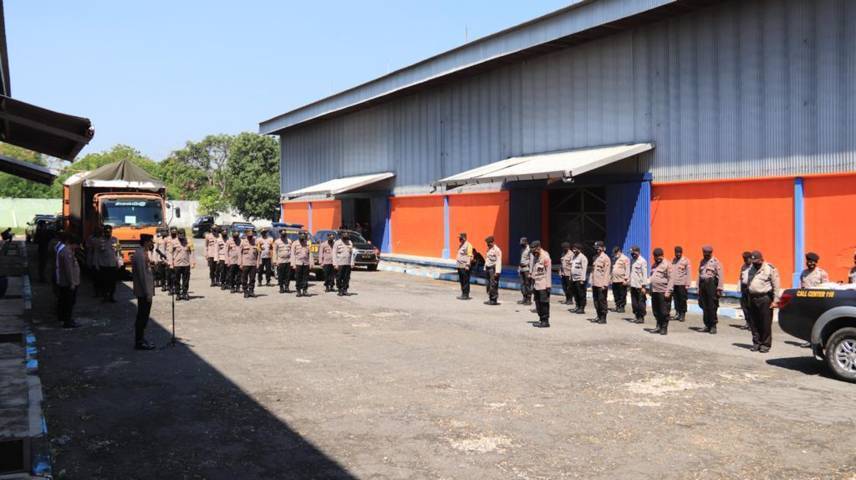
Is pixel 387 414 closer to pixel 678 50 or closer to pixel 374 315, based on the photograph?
pixel 374 315

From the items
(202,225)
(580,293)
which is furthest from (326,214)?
(580,293)

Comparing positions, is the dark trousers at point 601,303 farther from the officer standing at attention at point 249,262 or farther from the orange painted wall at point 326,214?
the orange painted wall at point 326,214

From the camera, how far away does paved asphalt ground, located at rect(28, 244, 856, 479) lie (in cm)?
652

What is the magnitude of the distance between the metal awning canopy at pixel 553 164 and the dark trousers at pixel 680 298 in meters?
5.03

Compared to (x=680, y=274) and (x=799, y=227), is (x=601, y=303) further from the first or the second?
(x=799, y=227)

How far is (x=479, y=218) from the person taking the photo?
2914 centimetres

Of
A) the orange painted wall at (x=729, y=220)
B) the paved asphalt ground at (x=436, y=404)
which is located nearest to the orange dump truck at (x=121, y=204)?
the paved asphalt ground at (x=436, y=404)

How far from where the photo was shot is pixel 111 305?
59.1 feet

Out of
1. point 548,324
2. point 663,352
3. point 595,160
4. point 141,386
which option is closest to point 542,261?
point 548,324

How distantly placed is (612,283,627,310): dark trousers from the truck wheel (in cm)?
695

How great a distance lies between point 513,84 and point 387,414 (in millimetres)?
20551

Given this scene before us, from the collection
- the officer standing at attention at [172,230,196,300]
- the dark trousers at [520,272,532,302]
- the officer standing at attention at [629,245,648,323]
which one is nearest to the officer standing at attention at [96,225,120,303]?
the officer standing at attention at [172,230,196,300]

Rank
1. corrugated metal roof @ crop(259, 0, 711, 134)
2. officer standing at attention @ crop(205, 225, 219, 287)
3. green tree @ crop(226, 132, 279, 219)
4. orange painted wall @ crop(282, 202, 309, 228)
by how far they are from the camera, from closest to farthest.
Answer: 1. corrugated metal roof @ crop(259, 0, 711, 134)
2. officer standing at attention @ crop(205, 225, 219, 287)
3. orange painted wall @ crop(282, 202, 309, 228)
4. green tree @ crop(226, 132, 279, 219)

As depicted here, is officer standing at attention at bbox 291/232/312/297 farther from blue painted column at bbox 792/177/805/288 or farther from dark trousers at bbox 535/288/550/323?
blue painted column at bbox 792/177/805/288
